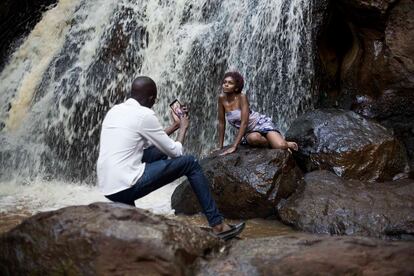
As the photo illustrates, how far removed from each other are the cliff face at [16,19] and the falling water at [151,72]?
101 cm

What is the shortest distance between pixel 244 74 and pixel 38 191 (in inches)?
150

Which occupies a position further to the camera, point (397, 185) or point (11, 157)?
point (11, 157)

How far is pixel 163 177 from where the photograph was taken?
4172 mm

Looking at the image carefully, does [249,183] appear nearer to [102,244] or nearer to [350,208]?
[350,208]

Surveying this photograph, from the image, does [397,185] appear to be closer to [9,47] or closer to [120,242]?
[120,242]

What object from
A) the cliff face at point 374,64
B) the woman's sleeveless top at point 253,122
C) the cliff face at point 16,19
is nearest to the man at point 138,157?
the woman's sleeveless top at point 253,122

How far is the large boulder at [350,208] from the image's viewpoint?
5.17 metres

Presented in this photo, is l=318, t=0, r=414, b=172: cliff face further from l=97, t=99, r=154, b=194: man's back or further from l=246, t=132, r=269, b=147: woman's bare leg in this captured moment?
l=97, t=99, r=154, b=194: man's back

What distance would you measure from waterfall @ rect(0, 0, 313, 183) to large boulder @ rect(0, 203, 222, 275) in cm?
524

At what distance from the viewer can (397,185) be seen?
20.2 ft

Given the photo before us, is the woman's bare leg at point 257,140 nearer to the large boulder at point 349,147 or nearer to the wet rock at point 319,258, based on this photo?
the large boulder at point 349,147

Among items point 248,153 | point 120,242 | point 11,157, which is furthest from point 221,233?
point 11,157

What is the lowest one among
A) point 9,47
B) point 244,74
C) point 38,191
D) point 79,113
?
point 38,191

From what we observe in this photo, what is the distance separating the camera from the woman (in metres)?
6.39
